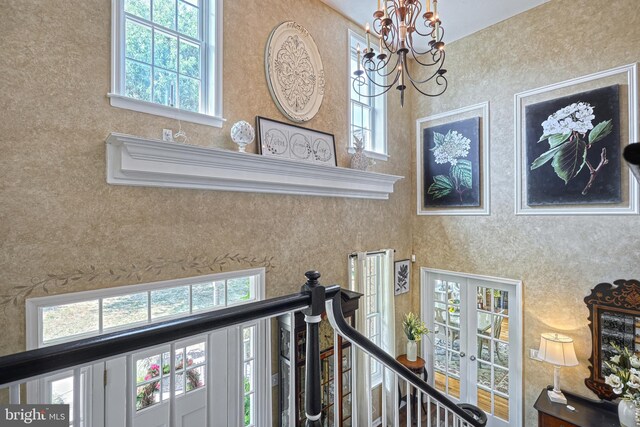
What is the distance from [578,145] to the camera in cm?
343

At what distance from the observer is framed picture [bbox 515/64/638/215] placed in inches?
124

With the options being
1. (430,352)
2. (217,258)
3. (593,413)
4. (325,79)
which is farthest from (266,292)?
(593,413)

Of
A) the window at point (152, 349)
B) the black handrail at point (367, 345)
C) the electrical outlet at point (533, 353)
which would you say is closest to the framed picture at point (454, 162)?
the electrical outlet at point (533, 353)

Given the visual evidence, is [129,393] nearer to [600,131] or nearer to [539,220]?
[539,220]

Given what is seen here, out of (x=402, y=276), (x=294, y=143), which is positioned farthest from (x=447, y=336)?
(x=294, y=143)

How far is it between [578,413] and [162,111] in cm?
484

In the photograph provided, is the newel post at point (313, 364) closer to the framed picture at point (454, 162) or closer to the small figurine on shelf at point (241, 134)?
the small figurine on shelf at point (241, 134)

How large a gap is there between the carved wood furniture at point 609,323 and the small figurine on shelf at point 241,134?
386 centimetres

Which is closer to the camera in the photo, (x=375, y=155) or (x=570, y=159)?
(x=570, y=159)

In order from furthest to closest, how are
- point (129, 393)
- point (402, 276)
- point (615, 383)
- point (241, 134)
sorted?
point (402, 276), point (615, 383), point (241, 134), point (129, 393)

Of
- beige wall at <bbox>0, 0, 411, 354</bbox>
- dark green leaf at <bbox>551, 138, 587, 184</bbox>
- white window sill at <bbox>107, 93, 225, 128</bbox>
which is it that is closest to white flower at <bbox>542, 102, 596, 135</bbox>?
dark green leaf at <bbox>551, 138, 587, 184</bbox>

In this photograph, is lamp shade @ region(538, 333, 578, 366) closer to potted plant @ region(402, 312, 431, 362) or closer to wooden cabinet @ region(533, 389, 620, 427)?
wooden cabinet @ region(533, 389, 620, 427)

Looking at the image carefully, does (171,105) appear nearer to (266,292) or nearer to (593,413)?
(266,292)

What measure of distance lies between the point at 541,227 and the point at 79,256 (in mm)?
4525
